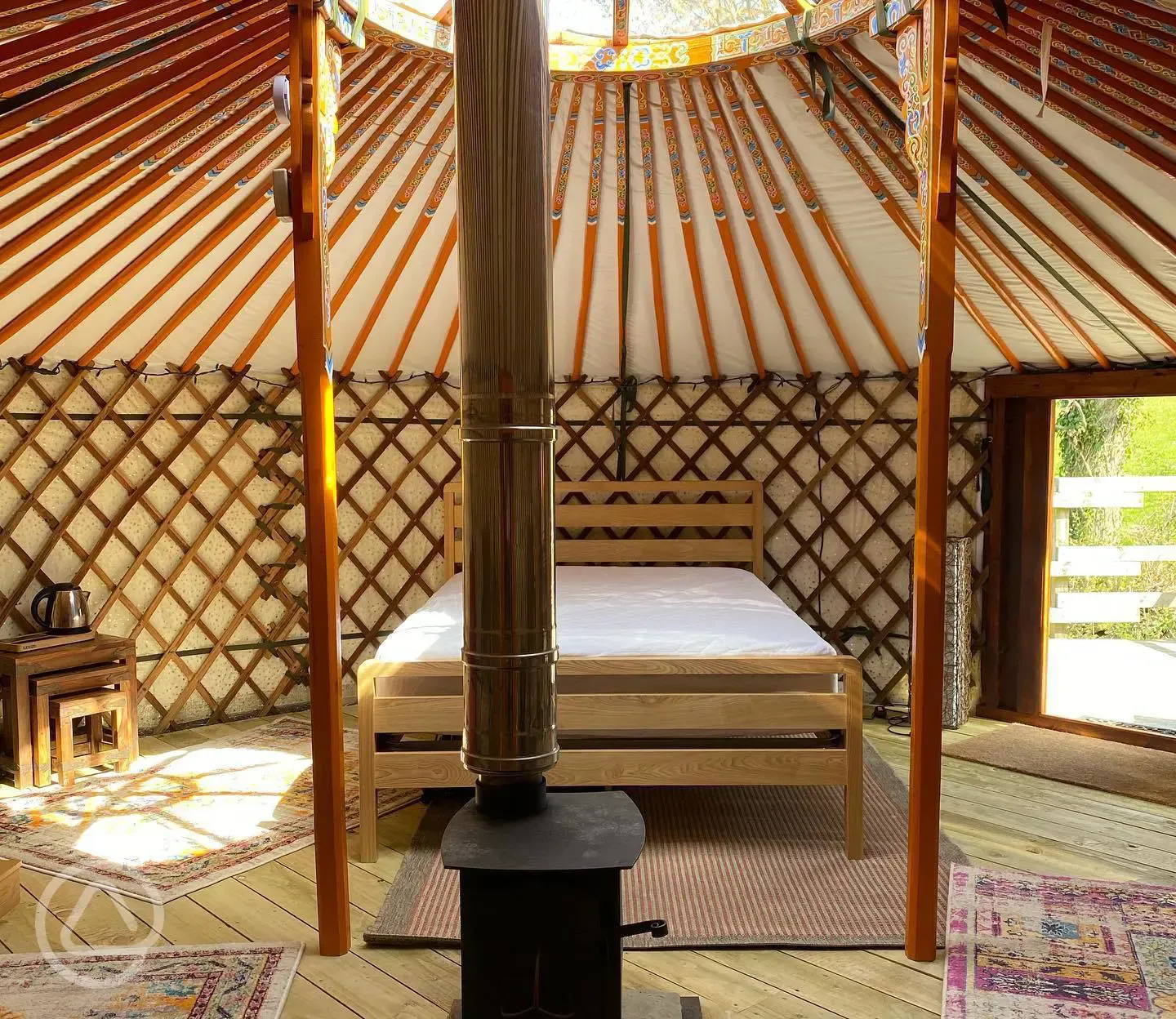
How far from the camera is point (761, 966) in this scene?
2.38 metres

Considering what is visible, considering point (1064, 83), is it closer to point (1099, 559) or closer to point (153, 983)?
point (1099, 559)

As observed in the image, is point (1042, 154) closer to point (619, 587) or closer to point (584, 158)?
point (584, 158)

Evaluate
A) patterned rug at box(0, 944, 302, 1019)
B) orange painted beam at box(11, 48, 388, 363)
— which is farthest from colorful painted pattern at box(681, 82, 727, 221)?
patterned rug at box(0, 944, 302, 1019)

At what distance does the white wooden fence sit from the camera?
4160 mm

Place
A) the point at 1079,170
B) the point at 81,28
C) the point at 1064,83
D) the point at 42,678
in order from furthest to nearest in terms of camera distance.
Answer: the point at 42,678, the point at 1079,170, the point at 1064,83, the point at 81,28

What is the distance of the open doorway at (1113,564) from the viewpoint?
4141mm

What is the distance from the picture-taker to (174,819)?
3285mm

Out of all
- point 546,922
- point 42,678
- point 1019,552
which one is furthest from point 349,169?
point 1019,552

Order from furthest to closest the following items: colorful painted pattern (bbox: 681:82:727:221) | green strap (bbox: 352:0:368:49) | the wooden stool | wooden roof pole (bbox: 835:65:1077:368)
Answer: the wooden stool < colorful painted pattern (bbox: 681:82:727:221) < wooden roof pole (bbox: 835:65:1077:368) < green strap (bbox: 352:0:368:49)

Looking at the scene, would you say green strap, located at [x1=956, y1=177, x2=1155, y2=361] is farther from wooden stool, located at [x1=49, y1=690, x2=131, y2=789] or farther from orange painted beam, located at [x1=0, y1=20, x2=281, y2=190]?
wooden stool, located at [x1=49, y1=690, x2=131, y2=789]

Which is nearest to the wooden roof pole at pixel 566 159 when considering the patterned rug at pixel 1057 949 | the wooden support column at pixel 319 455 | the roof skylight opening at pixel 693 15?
the roof skylight opening at pixel 693 15

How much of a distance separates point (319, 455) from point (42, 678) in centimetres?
187

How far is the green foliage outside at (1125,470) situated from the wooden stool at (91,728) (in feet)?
12.3

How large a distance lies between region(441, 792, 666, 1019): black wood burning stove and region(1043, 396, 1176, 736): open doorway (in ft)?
10.1
